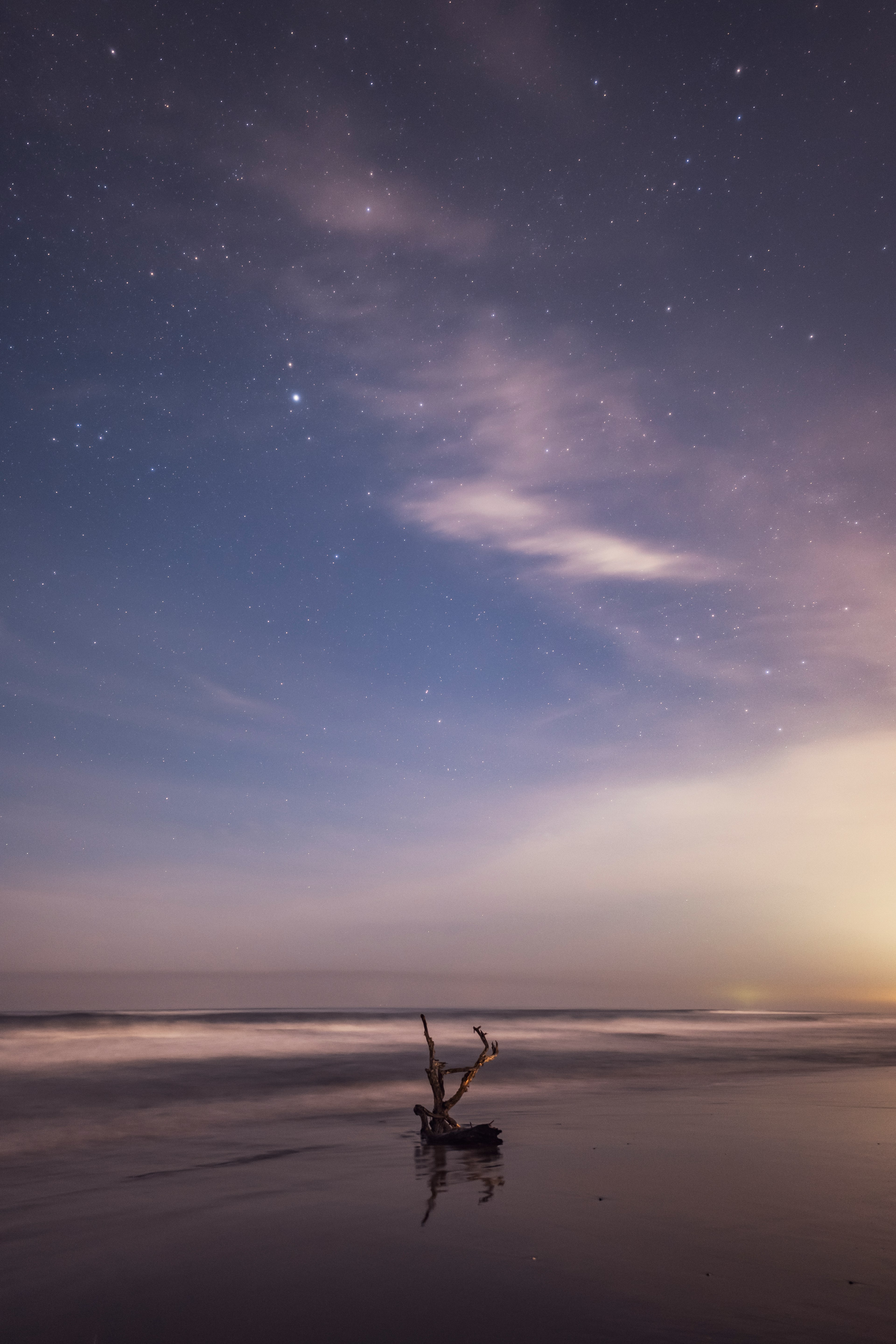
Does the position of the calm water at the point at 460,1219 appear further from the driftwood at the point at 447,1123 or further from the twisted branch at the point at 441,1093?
the twisted branch at the point at 441,1093

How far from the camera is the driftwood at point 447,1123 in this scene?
59.9 feet

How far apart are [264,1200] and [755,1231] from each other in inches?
326

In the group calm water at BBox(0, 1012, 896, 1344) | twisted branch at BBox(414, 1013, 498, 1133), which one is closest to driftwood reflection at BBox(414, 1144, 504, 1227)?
calm water at BBox(0, 1012, 896, 1344)

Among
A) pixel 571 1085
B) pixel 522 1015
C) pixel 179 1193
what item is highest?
pixel 179 1193

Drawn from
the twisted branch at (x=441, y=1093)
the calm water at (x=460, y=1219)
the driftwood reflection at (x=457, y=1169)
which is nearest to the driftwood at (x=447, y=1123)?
the twisted branch at (x=441, y=1093)

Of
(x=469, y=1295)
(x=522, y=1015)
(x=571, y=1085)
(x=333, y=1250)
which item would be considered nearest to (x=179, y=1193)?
(x=333, y=1250)

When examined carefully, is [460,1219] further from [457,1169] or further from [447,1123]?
[447,1123]

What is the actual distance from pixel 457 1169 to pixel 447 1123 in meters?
2.82

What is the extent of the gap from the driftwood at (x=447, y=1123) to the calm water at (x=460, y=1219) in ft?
2.41

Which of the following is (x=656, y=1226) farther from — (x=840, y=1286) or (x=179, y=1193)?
(x=179, y=1193)

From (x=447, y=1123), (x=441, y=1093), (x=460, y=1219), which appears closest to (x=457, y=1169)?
(x=441, y=1093)

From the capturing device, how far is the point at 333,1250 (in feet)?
37.4

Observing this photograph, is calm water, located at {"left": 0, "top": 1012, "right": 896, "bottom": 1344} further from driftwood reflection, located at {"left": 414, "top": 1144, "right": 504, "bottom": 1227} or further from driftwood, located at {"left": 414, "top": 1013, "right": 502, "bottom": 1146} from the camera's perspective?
driftwood, located at {"left": 414, "top": 1013, "right": 502, "bottom": 1146}

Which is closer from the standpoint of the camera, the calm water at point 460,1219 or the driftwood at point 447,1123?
the calm water at point 460,1219
